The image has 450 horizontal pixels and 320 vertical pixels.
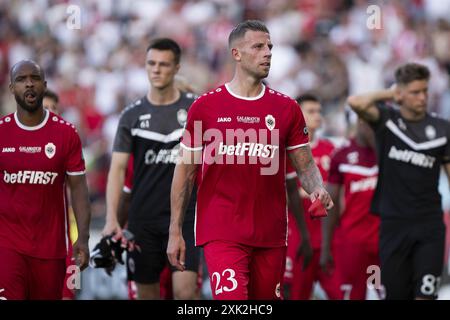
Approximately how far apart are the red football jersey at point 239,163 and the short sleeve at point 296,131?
48 millimetres

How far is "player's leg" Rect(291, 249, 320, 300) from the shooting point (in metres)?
13.1

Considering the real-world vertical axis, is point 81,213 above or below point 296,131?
below

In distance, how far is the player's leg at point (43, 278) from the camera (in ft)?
30.8

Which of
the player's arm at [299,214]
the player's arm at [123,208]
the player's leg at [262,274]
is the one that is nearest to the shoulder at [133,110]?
the player's arm at [123,208]

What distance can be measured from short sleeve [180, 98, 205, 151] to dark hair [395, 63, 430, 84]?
10.5 ft

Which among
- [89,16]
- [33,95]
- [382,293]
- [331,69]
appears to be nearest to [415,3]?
[331,69]

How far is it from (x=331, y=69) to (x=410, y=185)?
884cm

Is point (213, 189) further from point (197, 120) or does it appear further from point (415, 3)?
point (415, 3)

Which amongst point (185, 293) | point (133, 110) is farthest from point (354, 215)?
point (133, 110)

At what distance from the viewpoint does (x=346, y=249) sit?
12961 mm

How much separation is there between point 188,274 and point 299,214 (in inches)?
56.5

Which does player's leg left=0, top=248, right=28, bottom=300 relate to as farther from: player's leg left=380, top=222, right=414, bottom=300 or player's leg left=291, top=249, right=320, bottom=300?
player's leg left=291, top=249, right=320, bottom=300

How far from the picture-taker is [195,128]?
8719 millimetres

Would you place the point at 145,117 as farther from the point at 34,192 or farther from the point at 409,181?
the point at 409,181
